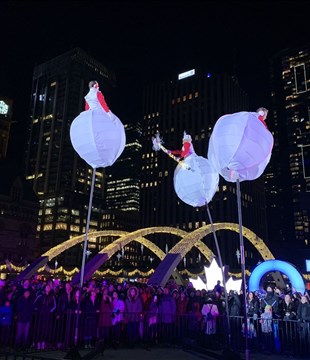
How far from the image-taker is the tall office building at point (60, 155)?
12288cm

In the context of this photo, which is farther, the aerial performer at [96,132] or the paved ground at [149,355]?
the paved ground at [149,355]

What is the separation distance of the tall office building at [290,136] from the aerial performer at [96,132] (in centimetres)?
13381

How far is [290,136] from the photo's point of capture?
493ft

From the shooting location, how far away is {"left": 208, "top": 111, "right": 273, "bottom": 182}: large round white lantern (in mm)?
8633

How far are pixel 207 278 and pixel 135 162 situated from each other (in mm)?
163750

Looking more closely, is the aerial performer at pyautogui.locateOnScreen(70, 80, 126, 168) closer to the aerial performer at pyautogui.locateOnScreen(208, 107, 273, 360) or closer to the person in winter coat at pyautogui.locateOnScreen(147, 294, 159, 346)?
the aerial performer at pyautogui.locateOnScreen(208, 107, 273, 360)

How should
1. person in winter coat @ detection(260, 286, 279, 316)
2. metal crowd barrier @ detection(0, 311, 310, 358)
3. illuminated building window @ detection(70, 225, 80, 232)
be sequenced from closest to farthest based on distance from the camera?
metal crowd barrier @ detection(0, 311, 310, 358)
person in winter coat @ detection(260, 286, 279, 316)
illuminated building window @ detection(70, 225, 80, 232)

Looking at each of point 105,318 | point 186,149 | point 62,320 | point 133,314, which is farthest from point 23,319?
point 186,149

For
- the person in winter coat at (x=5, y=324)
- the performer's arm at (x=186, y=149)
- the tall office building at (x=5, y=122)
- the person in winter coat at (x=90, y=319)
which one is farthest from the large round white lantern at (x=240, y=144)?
the tall office building at (x=5, y=122)

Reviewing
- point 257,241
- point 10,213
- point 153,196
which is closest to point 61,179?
point 153,196

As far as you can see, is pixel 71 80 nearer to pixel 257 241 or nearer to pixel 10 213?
pixel 10 213

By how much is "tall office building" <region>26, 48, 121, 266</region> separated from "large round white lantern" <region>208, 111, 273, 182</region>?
112975 mm

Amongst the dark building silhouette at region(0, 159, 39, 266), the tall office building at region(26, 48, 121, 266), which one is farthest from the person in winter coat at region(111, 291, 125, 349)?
the tall office building at region(26, 48, 121, 266)

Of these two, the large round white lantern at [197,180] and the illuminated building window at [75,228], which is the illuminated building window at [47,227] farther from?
the large round white lantern at [197,180]
